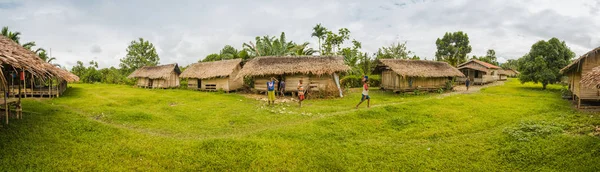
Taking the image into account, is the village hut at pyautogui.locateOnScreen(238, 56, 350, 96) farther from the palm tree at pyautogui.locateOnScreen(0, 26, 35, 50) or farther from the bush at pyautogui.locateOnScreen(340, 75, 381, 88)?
the palm tree at pyautogui.locateOnScreen(0, 26, 35, 50)

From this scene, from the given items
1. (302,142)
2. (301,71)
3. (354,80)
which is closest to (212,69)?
(301,71)

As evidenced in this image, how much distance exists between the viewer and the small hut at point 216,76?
24.5m

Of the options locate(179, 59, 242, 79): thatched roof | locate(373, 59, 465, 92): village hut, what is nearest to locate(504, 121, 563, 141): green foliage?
locate(373, 59, 465, 92): village hut

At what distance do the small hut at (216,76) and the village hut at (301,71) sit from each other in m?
2.62

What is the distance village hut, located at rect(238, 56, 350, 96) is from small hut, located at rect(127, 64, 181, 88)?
11.0 metres

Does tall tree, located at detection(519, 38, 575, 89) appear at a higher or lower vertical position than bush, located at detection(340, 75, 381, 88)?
higher

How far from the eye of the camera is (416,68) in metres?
22.6

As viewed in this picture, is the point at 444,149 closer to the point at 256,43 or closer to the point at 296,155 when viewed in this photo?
the point at 296,155

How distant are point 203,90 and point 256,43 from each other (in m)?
7.99

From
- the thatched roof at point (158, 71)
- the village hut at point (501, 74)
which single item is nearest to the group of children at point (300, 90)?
the thatched roof at point (158, 71)

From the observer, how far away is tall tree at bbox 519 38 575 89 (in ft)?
72.6

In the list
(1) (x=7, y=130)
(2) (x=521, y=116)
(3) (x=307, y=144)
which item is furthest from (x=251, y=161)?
(2) (x=521, y=116)

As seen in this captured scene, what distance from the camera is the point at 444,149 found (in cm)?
816

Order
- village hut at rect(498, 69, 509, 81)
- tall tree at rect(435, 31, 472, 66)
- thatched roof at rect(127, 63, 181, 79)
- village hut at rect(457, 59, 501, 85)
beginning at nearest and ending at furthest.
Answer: thatched roof at rect(127, 63, 181, 79) → village hut at rect(457, 59, 501, 85) → village hut at rect(498, 69, 509, 81) → tall tree at rect(435, 31, 472, 66)
